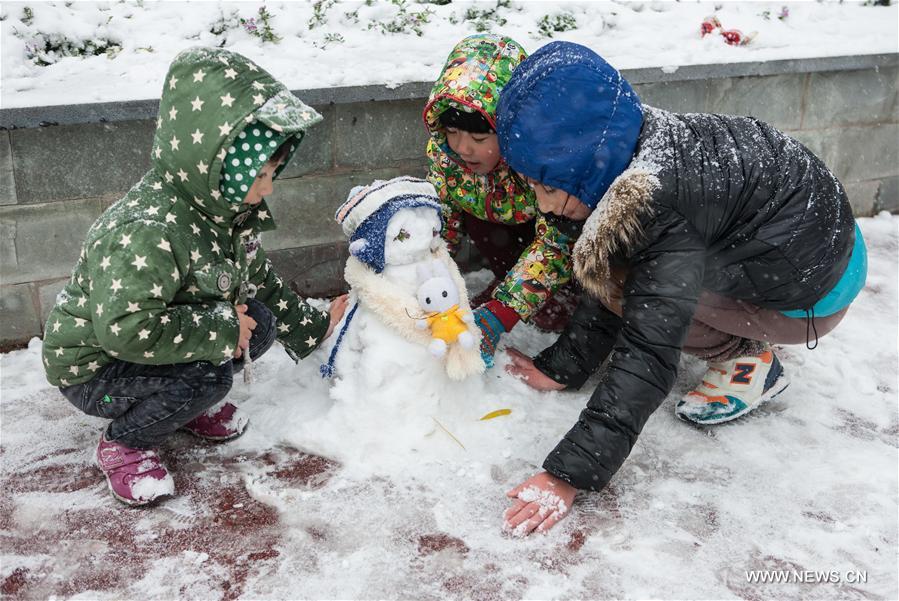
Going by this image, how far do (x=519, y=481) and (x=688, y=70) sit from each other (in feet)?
7.51

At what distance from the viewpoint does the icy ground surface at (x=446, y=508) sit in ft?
6.91

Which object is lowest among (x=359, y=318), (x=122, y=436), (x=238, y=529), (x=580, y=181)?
(x=238, y=529)

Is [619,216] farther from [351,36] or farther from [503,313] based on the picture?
[351,36]

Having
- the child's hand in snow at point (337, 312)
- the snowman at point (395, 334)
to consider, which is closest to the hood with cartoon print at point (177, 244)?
the snowman at point (395, 334)

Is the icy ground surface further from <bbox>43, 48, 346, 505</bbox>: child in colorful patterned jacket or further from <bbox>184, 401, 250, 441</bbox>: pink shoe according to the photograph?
<bbox>43, 48, 346, 505</bbox>: child in colorful patterned jacket

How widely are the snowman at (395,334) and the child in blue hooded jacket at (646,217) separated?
42 cm

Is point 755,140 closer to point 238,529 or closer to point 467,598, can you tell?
point 467,598

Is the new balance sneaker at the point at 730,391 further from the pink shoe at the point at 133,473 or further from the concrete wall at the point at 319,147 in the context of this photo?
the pink shoe at the point at 133,473

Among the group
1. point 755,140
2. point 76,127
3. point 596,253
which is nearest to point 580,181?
point 596,253

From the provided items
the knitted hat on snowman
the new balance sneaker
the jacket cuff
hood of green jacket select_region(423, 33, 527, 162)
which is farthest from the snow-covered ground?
the new balance sneaker

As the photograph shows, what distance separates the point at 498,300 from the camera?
9.98 ft

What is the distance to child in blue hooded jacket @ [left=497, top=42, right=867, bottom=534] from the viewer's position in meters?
2.16

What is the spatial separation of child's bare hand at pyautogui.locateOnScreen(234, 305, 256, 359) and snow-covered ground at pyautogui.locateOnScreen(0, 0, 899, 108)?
3.32ft

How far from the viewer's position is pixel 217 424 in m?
2.65
